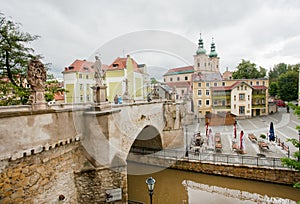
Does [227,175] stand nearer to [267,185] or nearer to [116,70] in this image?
[267,185]

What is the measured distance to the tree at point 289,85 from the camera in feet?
120

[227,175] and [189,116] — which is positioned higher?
[189,116]

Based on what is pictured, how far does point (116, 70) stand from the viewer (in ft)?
78.5

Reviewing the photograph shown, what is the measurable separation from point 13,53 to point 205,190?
15633 millimetres

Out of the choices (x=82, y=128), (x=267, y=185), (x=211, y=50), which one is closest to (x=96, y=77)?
Answer: (x=82, y=128)

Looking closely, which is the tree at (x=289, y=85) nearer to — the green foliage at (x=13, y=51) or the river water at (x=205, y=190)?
the river water at (x=205, y=190)

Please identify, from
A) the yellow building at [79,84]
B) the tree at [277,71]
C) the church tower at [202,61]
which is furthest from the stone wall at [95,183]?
the tree at [277,71]

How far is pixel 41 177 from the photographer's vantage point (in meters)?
6.05

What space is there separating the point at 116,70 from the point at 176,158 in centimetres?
1513

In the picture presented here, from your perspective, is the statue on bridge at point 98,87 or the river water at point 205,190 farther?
the river water at point 205,190

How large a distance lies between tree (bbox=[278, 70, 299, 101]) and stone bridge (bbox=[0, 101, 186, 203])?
41.6 m

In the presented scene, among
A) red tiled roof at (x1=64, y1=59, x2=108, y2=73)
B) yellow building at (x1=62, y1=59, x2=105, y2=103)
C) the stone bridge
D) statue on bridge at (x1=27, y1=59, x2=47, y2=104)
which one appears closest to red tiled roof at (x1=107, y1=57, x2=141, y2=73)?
red tiled roof at (x1=64, y1=59, x2=108, y2=73)

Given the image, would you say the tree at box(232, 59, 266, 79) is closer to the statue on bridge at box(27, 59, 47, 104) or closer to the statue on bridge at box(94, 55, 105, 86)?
the statue on bridge at box(94, 55, 105, 86)

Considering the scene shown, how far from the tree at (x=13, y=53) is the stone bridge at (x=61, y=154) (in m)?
5.23
